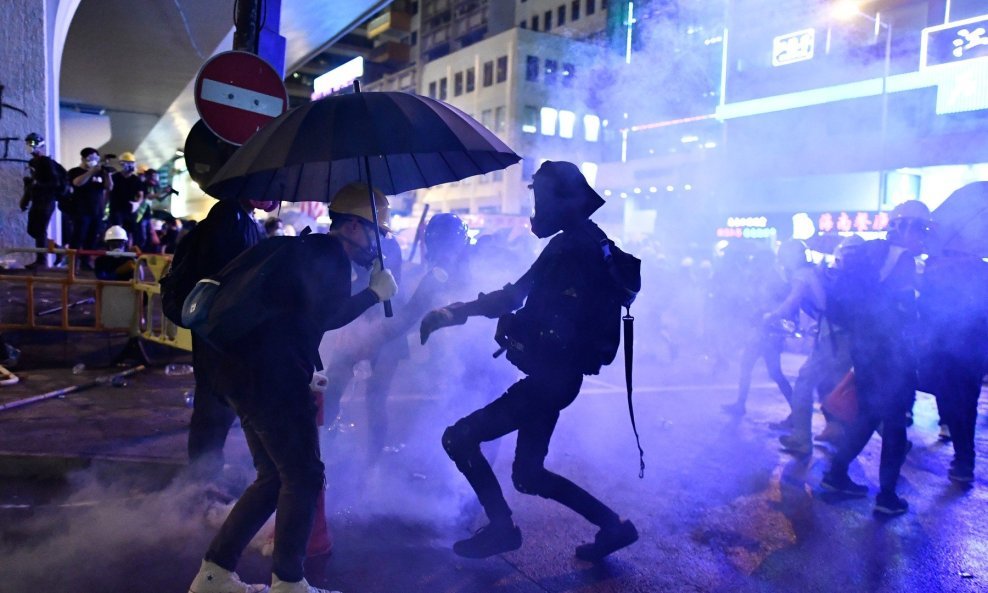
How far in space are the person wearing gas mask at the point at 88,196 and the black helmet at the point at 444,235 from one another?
24.7 ft

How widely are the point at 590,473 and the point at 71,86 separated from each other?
19215 millimetres

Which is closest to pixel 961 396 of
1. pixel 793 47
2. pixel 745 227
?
pixel 793 47

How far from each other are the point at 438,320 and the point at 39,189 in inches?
313

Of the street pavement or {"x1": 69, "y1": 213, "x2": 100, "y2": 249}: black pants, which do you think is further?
{"x1": 69, "y1": 213, "x2": 100, "y2": 249}: black pants

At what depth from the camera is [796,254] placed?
579cm

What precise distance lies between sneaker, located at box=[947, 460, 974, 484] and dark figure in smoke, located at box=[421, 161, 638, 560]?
9.31ft

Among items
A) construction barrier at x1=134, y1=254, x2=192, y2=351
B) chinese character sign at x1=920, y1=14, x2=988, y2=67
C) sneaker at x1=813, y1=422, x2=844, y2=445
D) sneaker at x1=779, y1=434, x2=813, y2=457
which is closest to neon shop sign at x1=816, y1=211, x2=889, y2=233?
chinese character sign at x1=920, y1=14, x2=988, y2=67

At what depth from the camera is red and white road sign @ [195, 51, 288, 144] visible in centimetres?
412

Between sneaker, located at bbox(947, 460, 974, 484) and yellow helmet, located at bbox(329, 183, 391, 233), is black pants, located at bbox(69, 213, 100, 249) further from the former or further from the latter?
sneaker, located at bbox(947, 460, 974, 484)

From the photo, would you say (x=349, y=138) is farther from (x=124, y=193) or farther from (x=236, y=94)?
(x=124, y=193)

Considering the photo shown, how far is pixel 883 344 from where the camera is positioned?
399 centimetres

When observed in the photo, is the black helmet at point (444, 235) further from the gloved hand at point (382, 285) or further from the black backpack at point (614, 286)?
the gloved hand at point (382, 285)

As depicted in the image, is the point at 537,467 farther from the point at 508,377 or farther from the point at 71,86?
the point at 71,86

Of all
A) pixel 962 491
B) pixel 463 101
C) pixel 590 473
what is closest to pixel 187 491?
pixel 590 473
